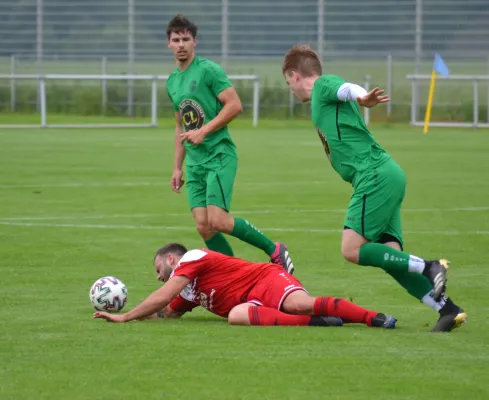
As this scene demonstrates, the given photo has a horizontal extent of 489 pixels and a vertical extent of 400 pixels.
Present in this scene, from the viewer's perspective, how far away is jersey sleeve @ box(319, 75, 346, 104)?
778 cm

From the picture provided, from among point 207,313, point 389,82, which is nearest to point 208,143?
point 207,313

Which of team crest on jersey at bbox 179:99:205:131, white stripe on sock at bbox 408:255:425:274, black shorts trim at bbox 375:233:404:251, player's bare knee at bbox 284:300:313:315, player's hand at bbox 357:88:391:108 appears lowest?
player's bare knee at bbox 284:300:313:315

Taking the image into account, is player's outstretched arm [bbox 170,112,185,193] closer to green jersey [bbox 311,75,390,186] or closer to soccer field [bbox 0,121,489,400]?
soccer field [bbox 0,121,489,400]

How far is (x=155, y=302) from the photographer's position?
25.2 ft

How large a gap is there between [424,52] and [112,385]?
40986mm

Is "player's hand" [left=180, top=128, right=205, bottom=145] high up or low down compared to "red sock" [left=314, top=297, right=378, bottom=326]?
up

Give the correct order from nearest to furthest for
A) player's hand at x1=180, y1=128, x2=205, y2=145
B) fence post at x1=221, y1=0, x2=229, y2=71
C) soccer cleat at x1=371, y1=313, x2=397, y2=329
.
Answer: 1. soccer cleat at x1=371, y1=313, x2=397, y2=329
2. player's hand at x1=180, y1=128, x2=205, y2=145
3. fence post at x1=221, y1=0, x2=229, y2=71

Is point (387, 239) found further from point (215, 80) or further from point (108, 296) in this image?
point (215, 80)

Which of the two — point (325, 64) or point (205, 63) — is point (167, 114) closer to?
point (325, 64)

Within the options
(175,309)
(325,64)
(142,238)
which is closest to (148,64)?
(325,64)

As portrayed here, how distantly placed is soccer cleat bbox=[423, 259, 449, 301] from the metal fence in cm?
3756

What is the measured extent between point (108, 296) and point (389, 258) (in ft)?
6.48

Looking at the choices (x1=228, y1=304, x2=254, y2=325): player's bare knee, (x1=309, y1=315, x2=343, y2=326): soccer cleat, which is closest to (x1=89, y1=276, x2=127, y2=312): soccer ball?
(x1=228, y1=304, x2=254, y2=325): player's bare knee

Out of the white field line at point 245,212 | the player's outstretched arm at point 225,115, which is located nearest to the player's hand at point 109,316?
the player's outstretched arm at point 225,115
